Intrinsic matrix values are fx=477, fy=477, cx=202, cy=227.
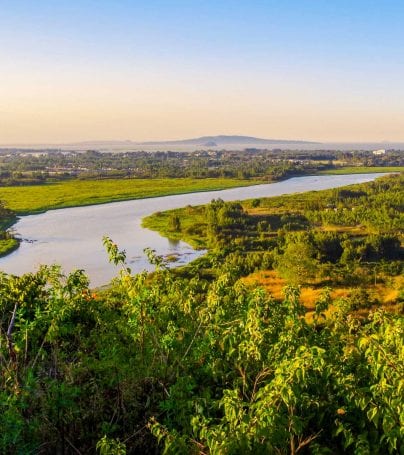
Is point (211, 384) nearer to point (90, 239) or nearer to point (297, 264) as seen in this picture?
point (297, 264)

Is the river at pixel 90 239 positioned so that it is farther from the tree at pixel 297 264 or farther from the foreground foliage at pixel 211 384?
the foreground foliage at pixel 211 384

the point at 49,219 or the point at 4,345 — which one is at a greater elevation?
the point at 4,345

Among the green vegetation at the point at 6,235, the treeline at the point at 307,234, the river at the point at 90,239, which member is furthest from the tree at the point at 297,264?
the green vegetation at the point at 6,235

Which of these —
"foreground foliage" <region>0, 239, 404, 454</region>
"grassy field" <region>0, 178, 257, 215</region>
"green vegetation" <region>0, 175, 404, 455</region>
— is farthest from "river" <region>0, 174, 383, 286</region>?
"foreground foliage" <region>0, 239, 404, 454</region>

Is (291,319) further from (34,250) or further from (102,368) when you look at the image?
(34,250)

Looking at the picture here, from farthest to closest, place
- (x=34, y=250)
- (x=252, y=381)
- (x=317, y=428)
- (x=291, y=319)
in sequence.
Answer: (x=34, y=250), (x=291, y=319), (x=252, y=381), (x=317, y=428)

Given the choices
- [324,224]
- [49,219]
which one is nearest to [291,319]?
[324,224]

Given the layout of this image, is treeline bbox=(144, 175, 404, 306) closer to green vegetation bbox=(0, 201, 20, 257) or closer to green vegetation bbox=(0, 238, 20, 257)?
green vegetation bbox=(0, 238, 20, 257)
